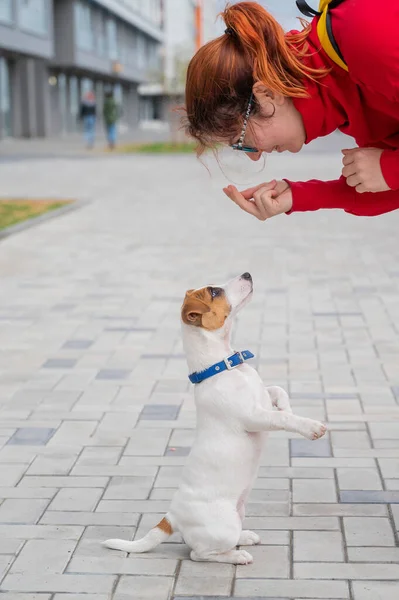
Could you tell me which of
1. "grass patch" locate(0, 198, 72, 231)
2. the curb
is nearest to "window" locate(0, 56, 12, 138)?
"grass patch" locate(0, 198, 72, 231)

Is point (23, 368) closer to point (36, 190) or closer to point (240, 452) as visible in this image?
point (240, 452)

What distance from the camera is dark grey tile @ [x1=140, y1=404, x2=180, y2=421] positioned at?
518 centimetres

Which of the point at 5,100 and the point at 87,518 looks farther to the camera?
the point at 5,100

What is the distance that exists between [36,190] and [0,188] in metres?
0.88

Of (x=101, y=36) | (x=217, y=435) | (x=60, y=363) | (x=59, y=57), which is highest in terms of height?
(x=101, y=36)

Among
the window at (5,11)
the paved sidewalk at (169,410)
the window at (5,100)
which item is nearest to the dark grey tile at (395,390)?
the paved sidewalk at (169,410)

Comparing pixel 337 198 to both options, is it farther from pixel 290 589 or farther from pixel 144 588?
pixel 144 588

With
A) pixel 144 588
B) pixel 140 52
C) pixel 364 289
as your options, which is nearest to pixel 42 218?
pixel 364 289

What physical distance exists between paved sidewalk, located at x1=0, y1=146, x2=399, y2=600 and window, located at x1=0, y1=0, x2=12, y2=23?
86.4ft

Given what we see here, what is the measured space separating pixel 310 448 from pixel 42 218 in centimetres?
959

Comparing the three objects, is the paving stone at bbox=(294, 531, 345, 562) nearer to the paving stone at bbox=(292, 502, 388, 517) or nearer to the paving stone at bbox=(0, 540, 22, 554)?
the paving stone at bbox=(292, 502, 388, 517)

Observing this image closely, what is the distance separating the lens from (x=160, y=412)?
5.28 meters

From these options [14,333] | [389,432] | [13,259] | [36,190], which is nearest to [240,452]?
[389,432]

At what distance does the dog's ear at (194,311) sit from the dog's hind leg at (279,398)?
A: 1.26 feet
